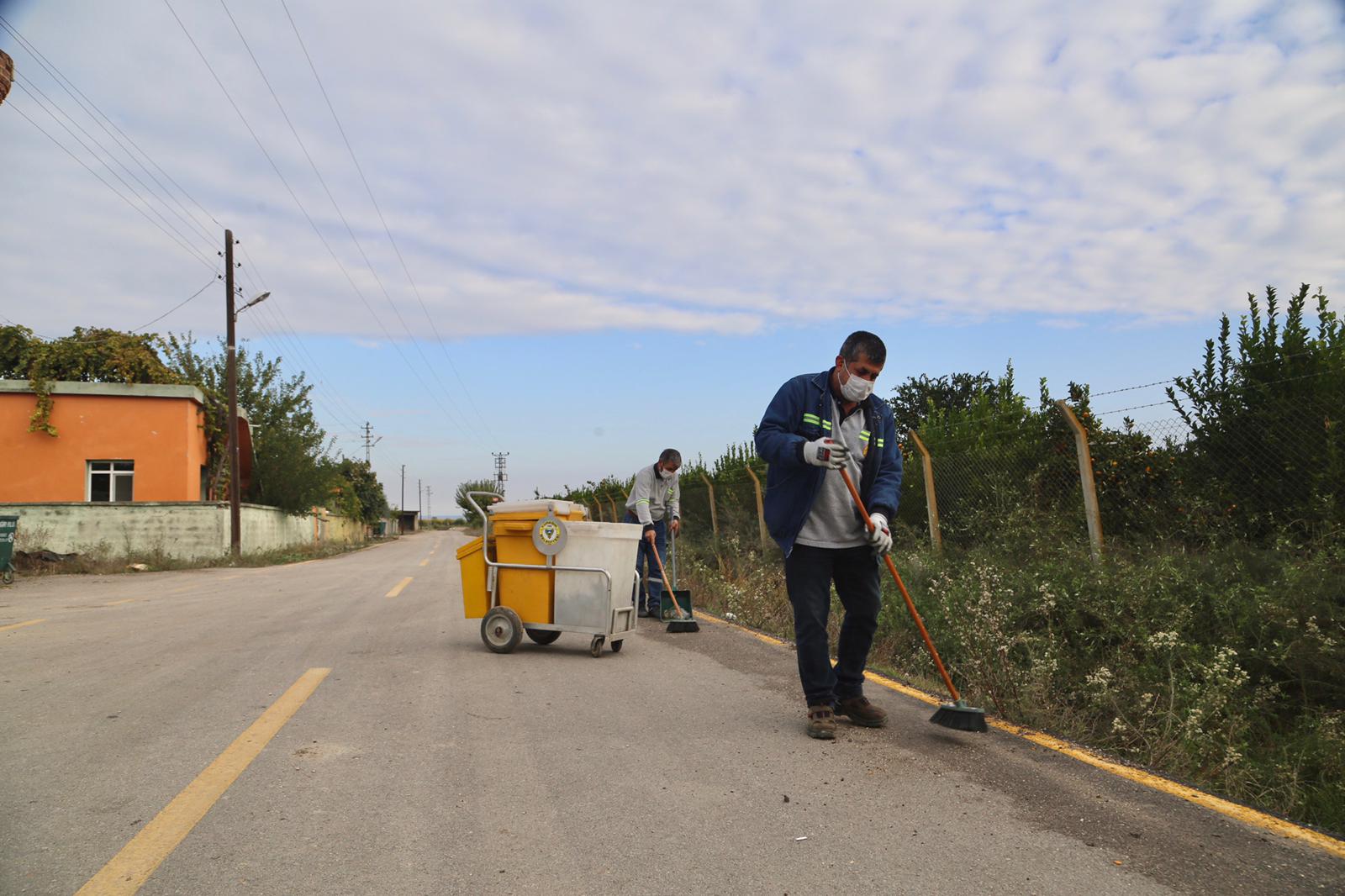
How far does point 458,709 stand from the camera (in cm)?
500

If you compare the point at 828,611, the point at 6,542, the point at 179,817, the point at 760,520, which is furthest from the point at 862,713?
the point at 6,542

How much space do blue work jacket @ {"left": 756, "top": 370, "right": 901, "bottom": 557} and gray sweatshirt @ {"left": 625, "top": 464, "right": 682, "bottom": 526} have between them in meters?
4.76

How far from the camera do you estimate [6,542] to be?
16.7 metres

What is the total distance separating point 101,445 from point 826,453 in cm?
2877

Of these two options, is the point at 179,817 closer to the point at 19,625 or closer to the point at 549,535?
the point at 549,535

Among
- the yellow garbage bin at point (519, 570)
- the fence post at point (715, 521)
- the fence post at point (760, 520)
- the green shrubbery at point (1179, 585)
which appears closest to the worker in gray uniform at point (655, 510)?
the green shrubbery at point (1179, 585)

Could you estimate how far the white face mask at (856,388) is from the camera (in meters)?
4.58

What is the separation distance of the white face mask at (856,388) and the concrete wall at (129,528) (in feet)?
78.1

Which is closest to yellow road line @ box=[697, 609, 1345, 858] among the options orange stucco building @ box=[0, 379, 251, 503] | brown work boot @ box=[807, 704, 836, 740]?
brown work boot @ box=[807, 704, 836, 740]

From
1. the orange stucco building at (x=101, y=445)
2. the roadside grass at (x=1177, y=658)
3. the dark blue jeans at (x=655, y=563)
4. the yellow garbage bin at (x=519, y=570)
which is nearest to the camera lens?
the roadside grass at (x=1177, y=658)

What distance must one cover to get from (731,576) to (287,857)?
1021 cm

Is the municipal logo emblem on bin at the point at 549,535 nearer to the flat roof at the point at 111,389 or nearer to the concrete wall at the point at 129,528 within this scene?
the concrete wall at the point at 129,528

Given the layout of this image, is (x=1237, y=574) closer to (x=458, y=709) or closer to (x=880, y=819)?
(x=880, y=819)

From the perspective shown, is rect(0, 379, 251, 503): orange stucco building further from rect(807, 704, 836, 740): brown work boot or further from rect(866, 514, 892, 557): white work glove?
rect(866, 514, 892, 557): white work glove
